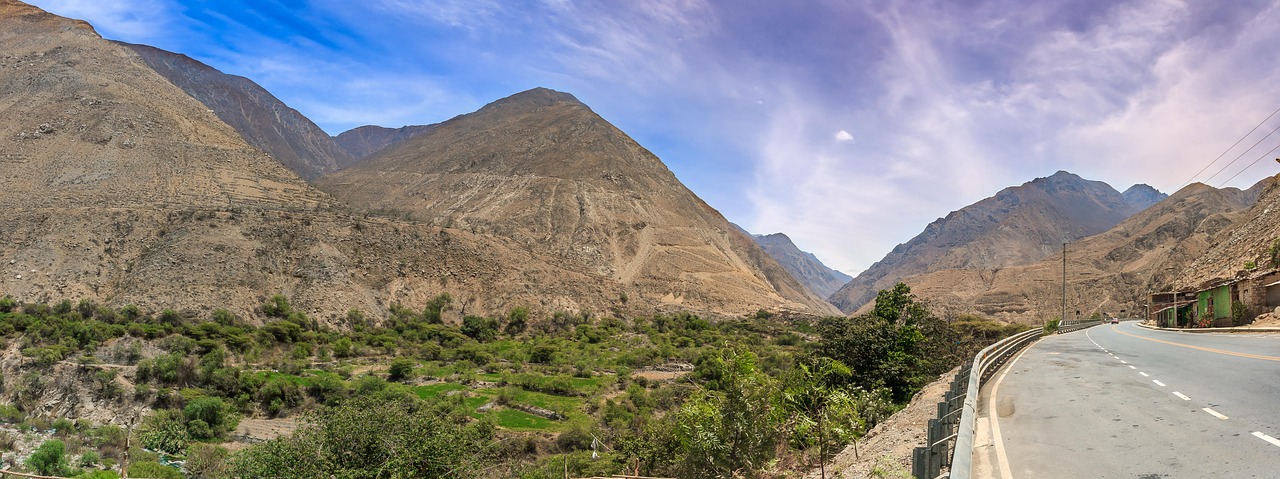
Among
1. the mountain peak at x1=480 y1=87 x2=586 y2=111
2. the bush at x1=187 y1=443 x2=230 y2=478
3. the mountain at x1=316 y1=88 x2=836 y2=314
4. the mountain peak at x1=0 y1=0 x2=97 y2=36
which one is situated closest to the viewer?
the bush at x1=187 y1=443 x2=230 y2=478

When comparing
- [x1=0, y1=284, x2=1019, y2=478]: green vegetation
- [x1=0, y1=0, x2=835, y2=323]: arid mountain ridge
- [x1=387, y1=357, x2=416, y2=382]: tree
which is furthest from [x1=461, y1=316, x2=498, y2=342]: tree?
[x1=387, y1=357, x2=416, y2=382]: tree

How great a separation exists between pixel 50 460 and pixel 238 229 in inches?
1568

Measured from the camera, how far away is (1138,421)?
8.20 metres

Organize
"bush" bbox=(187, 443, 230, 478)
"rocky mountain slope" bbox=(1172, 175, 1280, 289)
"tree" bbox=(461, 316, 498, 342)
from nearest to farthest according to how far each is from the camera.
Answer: "bush" bbox=(187, 443, 230, 478) → "rocky mountain slope" bbox=(1172, 175, 1280, 289) → "tree" bbox=(461, 316, 498, 342)

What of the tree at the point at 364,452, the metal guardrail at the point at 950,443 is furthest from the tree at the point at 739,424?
the tree at the point at 364,452

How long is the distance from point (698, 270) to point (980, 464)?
300ft

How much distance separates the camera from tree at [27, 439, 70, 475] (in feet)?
76.8

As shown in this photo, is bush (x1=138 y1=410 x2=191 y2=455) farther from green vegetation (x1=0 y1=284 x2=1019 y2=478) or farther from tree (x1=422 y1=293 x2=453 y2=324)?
tree (x1=422 y1=293 x2=453 y2=324)

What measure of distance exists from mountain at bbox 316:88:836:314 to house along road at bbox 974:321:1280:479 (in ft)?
238

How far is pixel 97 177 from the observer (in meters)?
64.5

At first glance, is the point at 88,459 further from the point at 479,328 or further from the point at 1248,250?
the point at 1248,250

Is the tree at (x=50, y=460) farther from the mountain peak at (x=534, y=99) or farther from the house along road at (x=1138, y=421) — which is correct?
the mountain peak at (x=534, y=99)

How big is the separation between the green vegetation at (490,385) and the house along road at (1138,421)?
254 centimetres

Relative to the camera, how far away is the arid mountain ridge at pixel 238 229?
53.6 meters
